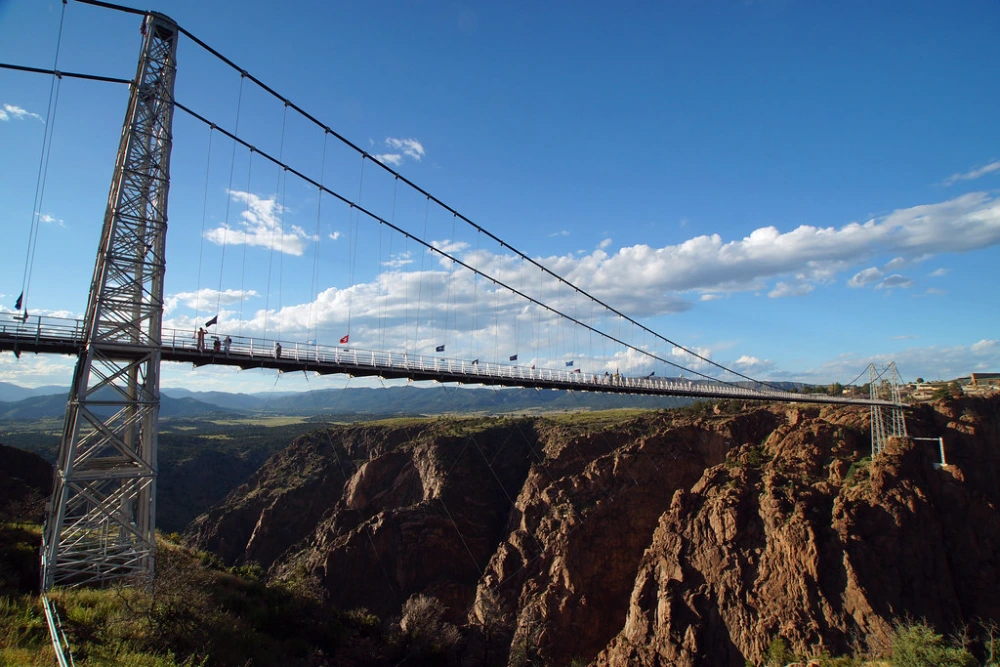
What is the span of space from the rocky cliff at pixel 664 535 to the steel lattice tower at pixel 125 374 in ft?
67.0

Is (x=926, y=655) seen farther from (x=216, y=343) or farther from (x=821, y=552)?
(x=216, y=343)

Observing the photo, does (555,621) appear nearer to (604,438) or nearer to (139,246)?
(604,438)

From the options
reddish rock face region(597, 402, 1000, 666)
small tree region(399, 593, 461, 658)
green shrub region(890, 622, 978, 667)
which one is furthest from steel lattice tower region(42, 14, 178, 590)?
reddish rock face region(597, 402, 1000, 666)

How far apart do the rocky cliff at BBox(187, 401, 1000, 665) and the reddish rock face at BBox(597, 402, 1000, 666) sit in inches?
3.1

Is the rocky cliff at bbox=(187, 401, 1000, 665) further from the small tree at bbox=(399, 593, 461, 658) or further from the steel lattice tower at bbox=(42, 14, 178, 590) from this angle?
the steel lattice tower at bbox=(42, 14, 178, 590)

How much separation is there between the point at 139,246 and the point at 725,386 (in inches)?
1341

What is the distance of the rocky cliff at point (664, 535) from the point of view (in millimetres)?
22953

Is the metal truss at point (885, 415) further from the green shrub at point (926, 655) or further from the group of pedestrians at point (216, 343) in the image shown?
the group of pedestrians at point (216, 343)

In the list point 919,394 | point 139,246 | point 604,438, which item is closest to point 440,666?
point 139,246

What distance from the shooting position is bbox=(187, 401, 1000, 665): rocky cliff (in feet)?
75.3

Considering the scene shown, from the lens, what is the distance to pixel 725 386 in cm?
3644

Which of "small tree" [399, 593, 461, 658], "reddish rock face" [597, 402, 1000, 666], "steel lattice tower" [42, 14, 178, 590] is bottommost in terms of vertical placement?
"small tree" [399, 593, 461, 658]

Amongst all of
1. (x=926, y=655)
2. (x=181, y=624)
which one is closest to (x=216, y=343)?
(x=181, y=624)

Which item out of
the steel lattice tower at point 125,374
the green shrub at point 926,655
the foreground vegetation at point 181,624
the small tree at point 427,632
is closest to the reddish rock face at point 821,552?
the small tree at point 427,632
